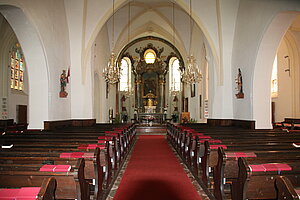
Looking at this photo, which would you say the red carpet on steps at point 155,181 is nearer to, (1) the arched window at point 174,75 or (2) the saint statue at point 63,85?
(2) the saint statue at point 63,85

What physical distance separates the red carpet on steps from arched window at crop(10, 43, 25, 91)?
9.91 meters

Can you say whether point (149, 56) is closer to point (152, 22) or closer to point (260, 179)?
point (152, 22)

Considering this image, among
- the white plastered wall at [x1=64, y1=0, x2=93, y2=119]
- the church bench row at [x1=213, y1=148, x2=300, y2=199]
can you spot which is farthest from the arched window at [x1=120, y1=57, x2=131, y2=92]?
the church bench row at [x1=213, y1=148, x2=300, y2=199]

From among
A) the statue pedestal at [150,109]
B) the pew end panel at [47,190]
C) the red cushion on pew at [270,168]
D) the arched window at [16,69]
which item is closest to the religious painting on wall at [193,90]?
the statue pedestal at [150,109]

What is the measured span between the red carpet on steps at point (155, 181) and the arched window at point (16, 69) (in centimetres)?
991

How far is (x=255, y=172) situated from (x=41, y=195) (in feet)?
6.30

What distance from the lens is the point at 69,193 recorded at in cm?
243

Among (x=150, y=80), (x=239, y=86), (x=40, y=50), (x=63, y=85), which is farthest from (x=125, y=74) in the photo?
(x=40, y=50)

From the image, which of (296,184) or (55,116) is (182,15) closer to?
(55,116)

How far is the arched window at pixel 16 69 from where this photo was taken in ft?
43.5

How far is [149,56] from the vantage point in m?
22.2

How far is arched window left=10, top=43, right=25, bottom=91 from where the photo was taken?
13273 millimetres

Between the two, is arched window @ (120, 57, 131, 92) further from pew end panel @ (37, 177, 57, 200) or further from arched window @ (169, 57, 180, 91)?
pew end panel @ (37, 177, 57, 200)

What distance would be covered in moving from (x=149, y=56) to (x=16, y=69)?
11.5 m
